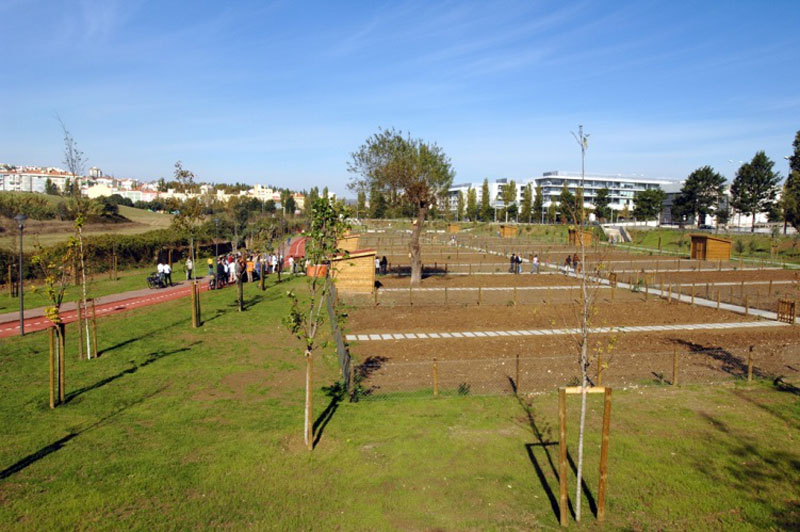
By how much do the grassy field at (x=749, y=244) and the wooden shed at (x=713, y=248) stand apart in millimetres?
1935

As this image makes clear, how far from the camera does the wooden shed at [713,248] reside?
44438mm

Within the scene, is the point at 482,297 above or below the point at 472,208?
below

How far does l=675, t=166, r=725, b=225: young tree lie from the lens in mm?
77062

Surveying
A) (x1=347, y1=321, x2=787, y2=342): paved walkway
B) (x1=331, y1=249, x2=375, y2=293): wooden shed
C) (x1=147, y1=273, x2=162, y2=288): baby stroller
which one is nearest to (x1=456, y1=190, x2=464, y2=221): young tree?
(x1=331, y1=249, x2=375, y2=293): wooden shed

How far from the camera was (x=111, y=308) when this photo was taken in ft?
68.7

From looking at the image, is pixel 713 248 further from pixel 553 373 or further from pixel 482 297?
pixel 553 373

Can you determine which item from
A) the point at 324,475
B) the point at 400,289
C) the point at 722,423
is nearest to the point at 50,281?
the point at 324,475

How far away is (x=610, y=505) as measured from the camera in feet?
24.2

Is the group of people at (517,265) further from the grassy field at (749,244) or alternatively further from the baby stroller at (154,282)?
the baby stroller at (154,282)

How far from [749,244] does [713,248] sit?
1346cm

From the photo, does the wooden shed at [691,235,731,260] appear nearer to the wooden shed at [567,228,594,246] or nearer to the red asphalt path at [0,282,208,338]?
the wooden shed at [567,228,594,246]

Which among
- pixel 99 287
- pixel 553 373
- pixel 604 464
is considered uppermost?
pixel 604 464

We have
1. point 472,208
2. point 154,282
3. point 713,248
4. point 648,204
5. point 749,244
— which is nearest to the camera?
point 154,282

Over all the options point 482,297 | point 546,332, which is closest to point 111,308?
point 482,297
